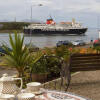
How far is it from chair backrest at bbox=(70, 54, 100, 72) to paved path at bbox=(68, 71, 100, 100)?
1.38 feet

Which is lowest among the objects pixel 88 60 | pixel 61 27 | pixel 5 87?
pixel 61 27

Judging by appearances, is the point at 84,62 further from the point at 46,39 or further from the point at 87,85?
the point at 46,39

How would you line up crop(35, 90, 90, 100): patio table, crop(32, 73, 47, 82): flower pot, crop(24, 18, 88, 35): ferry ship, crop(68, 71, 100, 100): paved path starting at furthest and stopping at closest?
1. crop(24, 18, 88, 35): ferry ship
2. crop(32, 73, 47, 82): flower pot
3. crop(68, 71, 100, 100): paved path
4. crop(35, 90, 90, 100): patio table

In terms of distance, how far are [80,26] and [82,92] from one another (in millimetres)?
118712

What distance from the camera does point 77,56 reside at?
6633 millimetres

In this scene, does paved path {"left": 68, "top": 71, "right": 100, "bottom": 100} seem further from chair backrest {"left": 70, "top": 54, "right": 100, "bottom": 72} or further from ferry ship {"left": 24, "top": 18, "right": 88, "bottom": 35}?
ferry ship {"left": 24, "top": 18, "right": 88, "bottom": 35}

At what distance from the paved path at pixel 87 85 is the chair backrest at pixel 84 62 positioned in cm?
42

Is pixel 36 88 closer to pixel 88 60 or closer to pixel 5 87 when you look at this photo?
pixel 5 87

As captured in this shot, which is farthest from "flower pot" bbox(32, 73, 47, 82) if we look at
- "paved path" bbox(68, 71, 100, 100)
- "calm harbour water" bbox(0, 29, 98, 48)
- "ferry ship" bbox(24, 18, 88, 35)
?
"ferry ship" bbox(24, 18, 88, 35)

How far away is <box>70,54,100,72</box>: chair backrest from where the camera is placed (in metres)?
6.58

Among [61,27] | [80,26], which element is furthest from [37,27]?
[80,26]

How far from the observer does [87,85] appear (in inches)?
269

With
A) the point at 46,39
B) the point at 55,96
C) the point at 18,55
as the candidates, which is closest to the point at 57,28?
the point at 46,39

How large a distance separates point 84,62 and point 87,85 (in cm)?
58
